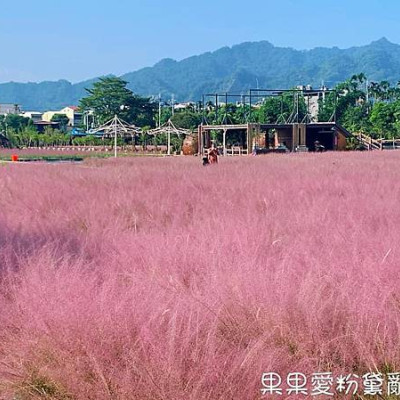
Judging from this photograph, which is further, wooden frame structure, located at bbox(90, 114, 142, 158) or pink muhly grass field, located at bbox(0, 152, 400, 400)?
wooden frame structure, located at bbox(90, 114, 142, 158)

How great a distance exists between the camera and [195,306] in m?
2.61

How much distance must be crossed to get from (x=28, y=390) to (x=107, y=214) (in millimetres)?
3628

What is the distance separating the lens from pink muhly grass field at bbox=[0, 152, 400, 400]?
2168 mm

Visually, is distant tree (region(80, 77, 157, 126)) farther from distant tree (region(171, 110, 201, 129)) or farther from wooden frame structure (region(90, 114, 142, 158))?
wooden frame structure (region(90, 114, 142, 158))

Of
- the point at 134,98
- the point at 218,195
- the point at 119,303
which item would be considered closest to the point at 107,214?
the point at 218,195

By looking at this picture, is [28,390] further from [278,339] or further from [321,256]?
[321,256]

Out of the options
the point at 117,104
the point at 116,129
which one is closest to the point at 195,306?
the point at 116,129

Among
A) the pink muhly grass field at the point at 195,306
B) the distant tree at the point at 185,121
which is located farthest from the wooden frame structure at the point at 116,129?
the pink muhly grass field at the point at 195,306

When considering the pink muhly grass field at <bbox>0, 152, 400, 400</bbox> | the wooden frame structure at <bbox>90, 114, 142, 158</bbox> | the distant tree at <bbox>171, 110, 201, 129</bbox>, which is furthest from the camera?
the distant tree at <bbox>171, 110, 201, 129</bbox>

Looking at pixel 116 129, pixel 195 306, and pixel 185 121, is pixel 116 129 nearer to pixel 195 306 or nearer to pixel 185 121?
pixel 185 121

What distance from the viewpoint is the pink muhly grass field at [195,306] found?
7.11 ft

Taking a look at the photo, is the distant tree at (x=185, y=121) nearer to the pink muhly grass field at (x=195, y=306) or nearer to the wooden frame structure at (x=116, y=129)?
the wooden frame structure at (x=116, y=129)

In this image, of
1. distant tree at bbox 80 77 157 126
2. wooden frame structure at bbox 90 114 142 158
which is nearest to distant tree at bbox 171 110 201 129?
distant tree at bbox 80 77 157 126

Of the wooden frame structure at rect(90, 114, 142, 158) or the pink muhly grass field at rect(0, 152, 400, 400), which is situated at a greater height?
the wooden frame structure at rect(90, 114, 142, 158)
